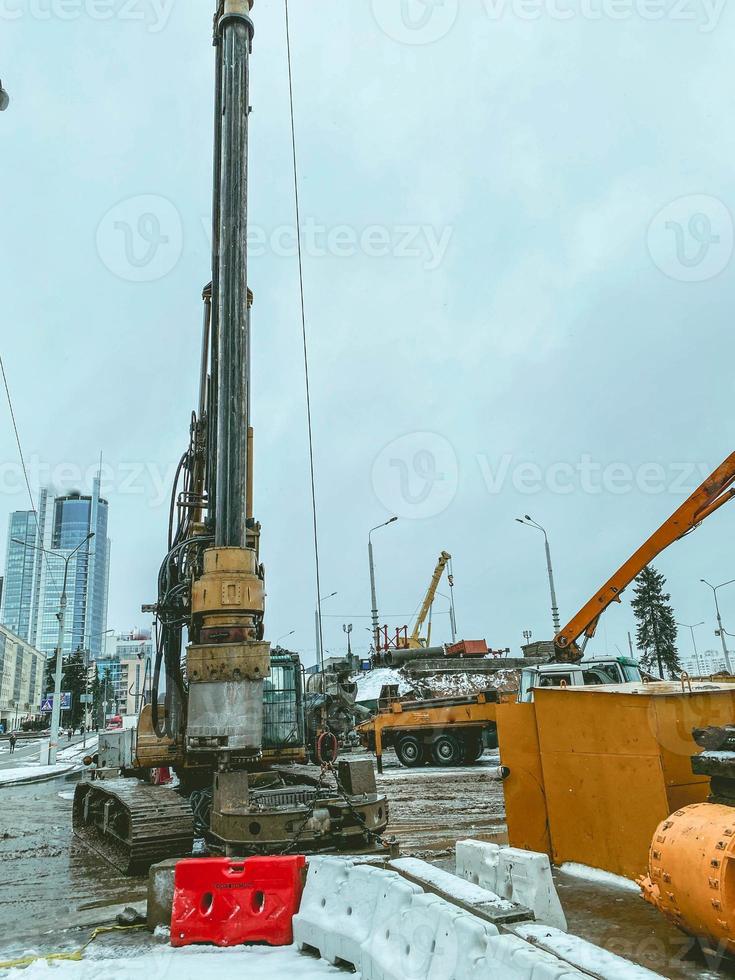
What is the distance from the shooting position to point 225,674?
7.90 m

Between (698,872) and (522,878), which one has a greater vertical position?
(698,872)

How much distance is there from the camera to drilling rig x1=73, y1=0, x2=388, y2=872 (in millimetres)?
7891

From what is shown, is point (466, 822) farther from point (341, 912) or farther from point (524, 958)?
point (524, 958)

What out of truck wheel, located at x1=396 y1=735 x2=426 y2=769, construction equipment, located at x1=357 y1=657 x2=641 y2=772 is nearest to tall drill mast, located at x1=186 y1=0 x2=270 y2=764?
construction equipment, located at x1=357 y1=657 x2=641 y2=772

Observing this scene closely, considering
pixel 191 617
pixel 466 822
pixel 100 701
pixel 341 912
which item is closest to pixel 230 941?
pixel 341 912

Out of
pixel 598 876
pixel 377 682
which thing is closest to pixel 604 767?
pixel 598 876

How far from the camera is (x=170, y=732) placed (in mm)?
9555

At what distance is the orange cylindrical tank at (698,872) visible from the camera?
165 inches

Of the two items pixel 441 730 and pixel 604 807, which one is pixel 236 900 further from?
pixel 441 730

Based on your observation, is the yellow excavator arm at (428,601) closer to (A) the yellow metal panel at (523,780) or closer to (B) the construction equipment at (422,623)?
(B) the construction equipment at (422,623)

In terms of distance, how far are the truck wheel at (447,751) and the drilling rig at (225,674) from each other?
979 cm

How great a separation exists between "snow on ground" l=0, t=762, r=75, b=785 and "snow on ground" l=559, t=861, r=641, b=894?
19257 millimetres

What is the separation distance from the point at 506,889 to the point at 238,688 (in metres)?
3.49

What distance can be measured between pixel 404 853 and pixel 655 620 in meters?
56.2
